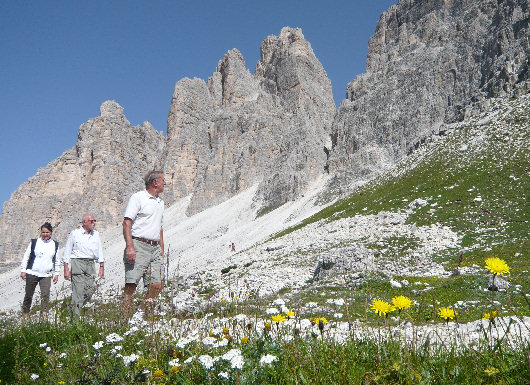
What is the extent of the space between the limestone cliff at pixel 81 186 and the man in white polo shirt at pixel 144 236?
468ft

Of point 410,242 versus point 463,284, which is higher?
point 410,242

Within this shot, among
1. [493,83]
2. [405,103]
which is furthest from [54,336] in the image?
[405,103]

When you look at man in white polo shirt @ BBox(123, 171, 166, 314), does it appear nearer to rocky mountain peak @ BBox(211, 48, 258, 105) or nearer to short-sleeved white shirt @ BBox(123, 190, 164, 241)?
short-sleeved white shirt @ BBox(123, 190, 164, 241)

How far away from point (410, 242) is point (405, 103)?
2844 inches

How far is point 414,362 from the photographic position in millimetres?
2977

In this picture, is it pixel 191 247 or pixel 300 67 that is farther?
pixel 300 67

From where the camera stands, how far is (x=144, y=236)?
24.8ft

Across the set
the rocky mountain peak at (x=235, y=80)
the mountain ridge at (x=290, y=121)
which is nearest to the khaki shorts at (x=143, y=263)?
the mountain ridge at (x=290, y=121)

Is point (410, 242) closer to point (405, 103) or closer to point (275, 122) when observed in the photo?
point (405, 103)

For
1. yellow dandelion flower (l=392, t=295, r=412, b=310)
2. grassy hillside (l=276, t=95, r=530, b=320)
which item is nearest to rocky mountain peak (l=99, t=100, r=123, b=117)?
grassy hillside (l=276, t=95, r=530, b=320)

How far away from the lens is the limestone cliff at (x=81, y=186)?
5536 inches

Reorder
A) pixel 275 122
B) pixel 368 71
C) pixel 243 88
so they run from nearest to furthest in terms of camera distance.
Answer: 1. pixel 368 71
2. pixel 275 122
3. pixel 243 88

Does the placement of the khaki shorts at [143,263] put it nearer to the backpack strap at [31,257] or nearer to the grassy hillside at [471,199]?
the grassy hillside at [471,199]

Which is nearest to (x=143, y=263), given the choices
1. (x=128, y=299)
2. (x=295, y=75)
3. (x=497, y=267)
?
(x=128, y=299)
